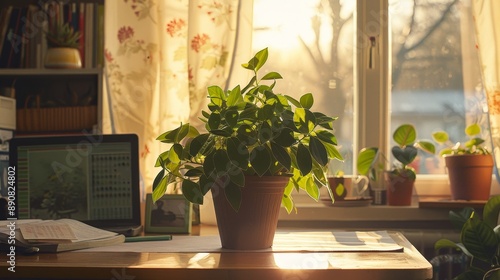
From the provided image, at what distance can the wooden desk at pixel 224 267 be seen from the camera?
1120 mm

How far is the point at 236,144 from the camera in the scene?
4.38 ft

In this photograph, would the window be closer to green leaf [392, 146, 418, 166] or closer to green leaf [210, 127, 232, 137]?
green leaf [392, 146, 418, 166]

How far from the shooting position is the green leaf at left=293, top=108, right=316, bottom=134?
1.36 meters

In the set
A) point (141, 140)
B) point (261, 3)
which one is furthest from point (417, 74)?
point (141, 140)

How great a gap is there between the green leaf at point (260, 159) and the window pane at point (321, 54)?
120 cm

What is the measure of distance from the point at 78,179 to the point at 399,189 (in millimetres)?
1117

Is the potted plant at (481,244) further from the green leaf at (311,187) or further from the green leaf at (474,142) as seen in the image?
the green leaf at (311,187)

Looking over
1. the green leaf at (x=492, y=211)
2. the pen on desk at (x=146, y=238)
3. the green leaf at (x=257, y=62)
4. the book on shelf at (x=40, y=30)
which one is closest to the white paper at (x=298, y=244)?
the pen on desk at (x=146, y=238)

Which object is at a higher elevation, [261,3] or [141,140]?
[261,3]

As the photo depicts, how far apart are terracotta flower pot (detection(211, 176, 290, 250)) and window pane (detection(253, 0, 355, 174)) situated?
1.16 metres

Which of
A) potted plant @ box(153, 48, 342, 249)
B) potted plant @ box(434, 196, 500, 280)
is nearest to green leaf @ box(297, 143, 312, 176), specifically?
potted plant @ box(153, 48, 342, 249)

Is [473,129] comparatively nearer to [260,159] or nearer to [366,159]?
[366,159]

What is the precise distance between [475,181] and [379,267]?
130cm

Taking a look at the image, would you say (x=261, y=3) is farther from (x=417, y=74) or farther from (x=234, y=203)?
(x=234, y=203)
